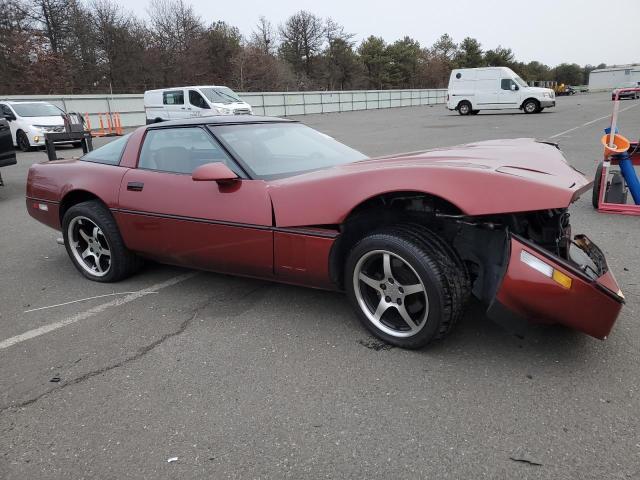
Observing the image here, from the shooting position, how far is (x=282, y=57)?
59156mm

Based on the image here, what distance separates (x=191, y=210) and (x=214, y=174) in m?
0.44

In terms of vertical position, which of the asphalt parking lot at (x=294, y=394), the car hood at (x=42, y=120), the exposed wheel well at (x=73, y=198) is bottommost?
the asphalt parking lot at (x=294, y=394)

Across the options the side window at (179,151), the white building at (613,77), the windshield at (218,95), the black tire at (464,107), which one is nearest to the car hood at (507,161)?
the side window at (179,151)

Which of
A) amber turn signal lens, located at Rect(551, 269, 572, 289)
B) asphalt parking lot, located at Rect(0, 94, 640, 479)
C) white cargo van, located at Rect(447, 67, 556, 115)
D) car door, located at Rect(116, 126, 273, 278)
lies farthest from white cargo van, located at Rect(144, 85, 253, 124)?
amber turn signal lens, located at Rect(551, 269, 572, 289)

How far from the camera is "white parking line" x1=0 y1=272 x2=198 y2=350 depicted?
3.07m

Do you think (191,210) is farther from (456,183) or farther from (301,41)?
(301,41)

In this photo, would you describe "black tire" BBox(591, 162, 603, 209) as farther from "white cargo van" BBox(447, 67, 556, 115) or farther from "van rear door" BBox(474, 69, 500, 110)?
"van rear door" BBox(474, 69, 500, 110)

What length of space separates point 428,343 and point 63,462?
1.79 m

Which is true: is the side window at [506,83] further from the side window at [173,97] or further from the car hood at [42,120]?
the car hood at [42,120]

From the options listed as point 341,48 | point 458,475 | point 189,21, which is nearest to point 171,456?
point 458,475

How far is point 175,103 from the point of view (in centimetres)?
2020

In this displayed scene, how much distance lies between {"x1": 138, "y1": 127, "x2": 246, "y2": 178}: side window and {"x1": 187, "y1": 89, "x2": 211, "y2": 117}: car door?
16.2 meters

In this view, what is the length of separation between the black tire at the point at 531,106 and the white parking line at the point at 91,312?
78.9 ft

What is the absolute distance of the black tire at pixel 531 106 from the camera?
78.4 feet
